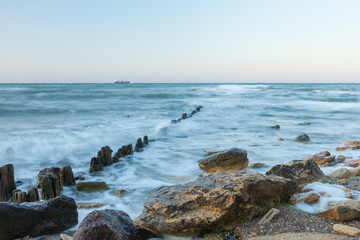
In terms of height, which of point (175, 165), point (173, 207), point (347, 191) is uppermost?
point (173, 207)

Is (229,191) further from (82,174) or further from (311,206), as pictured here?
(82,174)

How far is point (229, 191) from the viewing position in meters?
2.97

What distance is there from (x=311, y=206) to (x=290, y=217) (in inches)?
22.9

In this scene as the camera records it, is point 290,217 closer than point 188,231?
No

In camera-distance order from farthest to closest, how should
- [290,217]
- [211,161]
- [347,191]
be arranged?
[211,161], [347,191], [290,217]

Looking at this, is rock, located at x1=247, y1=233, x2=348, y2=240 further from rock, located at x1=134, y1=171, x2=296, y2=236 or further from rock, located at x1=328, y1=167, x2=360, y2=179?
rock, located at x1=328, y1=167, x2=360, y2=179

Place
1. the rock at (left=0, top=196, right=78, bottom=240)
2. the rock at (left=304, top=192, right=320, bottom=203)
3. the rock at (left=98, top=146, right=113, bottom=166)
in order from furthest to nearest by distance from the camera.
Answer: the rock at (left=98, top=146, right=113, bottom=166)
the rock at (left=304, top=192, right=320, bottom=203)
the rock at (left=0, top=196, right=78, bottom=240)

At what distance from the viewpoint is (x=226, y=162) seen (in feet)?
18.1

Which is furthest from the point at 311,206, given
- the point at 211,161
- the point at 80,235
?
the point at 80,235

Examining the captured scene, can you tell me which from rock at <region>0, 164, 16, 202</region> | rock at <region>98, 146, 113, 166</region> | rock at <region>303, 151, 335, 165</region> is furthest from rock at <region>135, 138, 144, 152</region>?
rock at <region>303, 151, 335, 165</region>

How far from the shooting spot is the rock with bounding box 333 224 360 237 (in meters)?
2.55

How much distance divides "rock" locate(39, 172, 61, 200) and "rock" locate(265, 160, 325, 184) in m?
3.51

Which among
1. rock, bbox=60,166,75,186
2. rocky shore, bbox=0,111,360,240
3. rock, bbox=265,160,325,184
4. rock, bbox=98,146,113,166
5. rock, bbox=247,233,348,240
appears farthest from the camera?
rock, bbox=98,146,113,166

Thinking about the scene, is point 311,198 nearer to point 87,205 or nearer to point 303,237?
point 303,237
